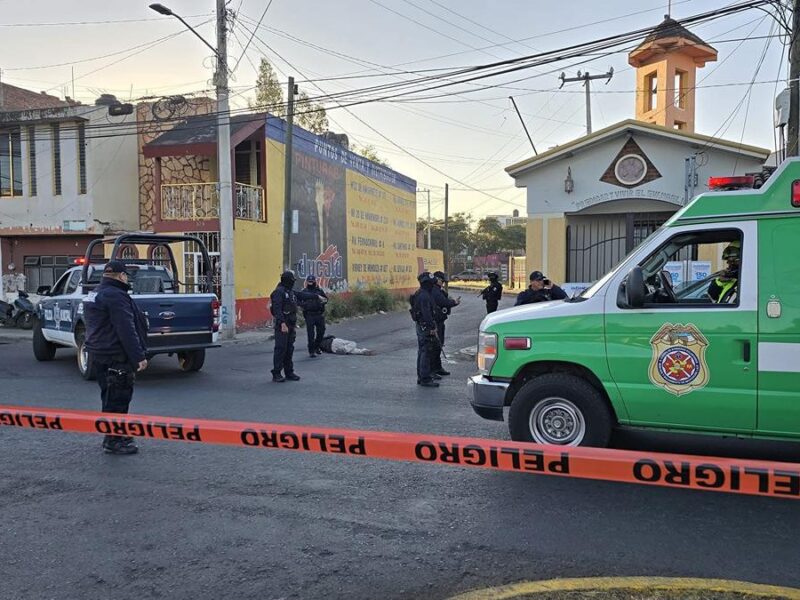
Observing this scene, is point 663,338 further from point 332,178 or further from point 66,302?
point 332,178

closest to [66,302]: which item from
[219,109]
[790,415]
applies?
[219,109]

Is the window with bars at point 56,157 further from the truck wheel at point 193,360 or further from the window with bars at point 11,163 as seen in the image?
the truck wheel at point 193,360

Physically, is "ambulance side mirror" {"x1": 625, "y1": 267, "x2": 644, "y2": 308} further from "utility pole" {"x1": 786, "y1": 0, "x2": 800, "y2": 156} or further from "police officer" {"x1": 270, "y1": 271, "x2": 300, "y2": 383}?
"utility pole" {"x1": 786, "y1": 0, "x2": 800, "y2": 156}

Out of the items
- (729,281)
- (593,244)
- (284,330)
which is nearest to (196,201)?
(284,330)

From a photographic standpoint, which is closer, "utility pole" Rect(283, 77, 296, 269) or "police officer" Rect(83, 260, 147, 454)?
"police officer" Rect(83, 260, 147, 454)

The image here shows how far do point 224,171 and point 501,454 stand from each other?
1464cm

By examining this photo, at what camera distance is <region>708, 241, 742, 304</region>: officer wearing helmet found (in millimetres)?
4965

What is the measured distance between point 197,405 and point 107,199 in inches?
629

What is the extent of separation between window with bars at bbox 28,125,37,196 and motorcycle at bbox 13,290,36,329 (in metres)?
4.98

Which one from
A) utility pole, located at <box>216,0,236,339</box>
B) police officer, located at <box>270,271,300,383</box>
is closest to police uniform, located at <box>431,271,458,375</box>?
police officer, located at <box>270,271,300,383</box>

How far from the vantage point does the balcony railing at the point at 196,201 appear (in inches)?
781

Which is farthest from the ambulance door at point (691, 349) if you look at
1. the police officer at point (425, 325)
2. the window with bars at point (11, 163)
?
the window with bars at point (11, 163)

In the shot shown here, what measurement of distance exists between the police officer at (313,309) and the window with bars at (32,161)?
14.0 m

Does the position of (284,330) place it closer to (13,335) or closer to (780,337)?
(780,337)
